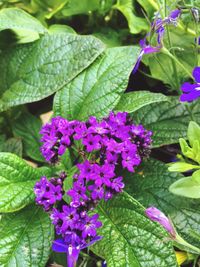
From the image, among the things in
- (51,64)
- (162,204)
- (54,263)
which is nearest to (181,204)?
(162,204)

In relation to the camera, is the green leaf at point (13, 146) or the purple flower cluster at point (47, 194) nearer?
the purple flower cluster at point (47, 194)

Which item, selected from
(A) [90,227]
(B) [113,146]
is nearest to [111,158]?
(B) [113,146]

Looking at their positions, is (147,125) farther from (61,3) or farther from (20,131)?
(61,3)

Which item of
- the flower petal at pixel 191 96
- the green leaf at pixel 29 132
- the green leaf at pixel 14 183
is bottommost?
the green leaf at pixel 29 132

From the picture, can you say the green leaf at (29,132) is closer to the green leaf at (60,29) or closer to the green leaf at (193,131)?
the green leaf at (60,29)

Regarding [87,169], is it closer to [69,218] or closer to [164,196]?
[69,218]

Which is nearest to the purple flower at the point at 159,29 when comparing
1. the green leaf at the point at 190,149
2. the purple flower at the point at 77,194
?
the green leaf at the point at 190,149

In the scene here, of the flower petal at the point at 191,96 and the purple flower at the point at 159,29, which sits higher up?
the purple flower at the point at 159,29
